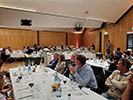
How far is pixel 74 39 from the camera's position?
17234 mm

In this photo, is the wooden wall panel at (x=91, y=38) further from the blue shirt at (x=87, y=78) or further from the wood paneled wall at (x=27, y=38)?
the blue shirt at (x=87, y=78)

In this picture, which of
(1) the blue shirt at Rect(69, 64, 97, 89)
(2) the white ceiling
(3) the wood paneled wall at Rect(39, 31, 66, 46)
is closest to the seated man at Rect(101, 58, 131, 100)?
(1) the blue shirt at Rect(69, 64, 97, 89)

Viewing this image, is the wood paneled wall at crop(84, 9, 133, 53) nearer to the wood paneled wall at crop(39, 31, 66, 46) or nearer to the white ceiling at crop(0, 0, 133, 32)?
the white ceiling at crop(0, 0, 133, 32)

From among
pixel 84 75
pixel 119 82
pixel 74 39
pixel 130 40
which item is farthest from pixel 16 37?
pixel 119 82

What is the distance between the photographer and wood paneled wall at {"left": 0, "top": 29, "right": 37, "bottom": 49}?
1267 centimetres

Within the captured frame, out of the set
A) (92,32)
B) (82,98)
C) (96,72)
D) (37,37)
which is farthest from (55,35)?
(82,98)

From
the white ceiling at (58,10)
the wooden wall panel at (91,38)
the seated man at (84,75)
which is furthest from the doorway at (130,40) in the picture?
the seated man at (84,75)

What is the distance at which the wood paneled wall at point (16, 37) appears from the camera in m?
12.7

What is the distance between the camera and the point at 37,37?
574 inches

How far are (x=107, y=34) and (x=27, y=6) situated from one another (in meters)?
8.68

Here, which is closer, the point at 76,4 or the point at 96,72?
the point at 96,72

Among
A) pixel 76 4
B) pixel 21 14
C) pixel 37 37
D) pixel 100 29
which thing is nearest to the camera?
pixel 76 4

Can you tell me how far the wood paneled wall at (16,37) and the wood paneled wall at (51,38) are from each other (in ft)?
3.02

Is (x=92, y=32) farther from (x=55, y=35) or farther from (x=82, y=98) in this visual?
(x=82, y=98)
